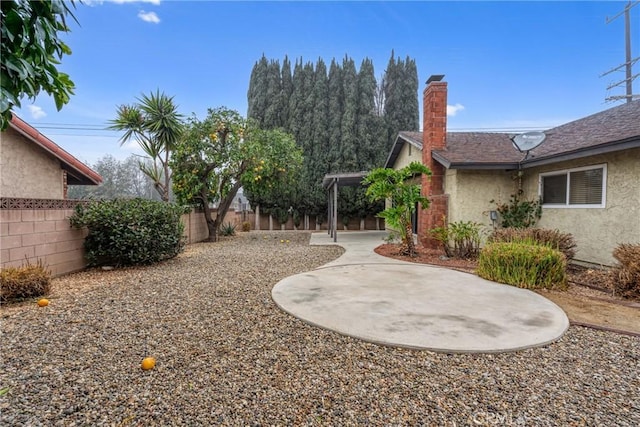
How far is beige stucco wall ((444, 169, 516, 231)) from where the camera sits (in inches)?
355

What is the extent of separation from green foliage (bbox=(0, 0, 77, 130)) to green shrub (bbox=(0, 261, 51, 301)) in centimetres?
→ 423

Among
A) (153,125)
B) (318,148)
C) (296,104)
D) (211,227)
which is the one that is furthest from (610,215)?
(296,104)

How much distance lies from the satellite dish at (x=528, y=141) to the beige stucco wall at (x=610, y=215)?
1291mm

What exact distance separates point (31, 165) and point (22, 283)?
527 cm

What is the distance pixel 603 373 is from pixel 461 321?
4.23 ft

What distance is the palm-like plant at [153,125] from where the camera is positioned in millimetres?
11844

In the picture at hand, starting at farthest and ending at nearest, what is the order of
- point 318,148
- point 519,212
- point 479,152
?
point 318,148 < point 479,152 < point 519,212

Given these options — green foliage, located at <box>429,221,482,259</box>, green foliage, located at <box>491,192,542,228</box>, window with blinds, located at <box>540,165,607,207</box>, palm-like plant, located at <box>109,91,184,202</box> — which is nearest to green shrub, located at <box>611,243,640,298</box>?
window with blinds, located at <box>540,165,607,207</box>

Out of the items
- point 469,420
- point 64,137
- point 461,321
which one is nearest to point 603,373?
point 461,321

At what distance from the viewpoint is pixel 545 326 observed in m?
3.64

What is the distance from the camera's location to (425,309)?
4188 mm

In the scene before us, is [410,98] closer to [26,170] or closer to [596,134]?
[596,134]

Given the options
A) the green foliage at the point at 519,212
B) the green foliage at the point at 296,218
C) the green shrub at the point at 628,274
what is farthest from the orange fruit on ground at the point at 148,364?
the green foliage at the point at 296,218

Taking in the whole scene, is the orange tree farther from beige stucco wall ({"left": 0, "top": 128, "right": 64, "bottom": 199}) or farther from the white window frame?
the white window frame
